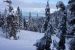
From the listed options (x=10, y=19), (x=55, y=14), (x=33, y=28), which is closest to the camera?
(x=55, y=14)

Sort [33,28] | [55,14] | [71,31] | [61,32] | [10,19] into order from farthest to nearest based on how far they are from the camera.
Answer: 1. [33,28]
2. [10,19]
3. [61,32]
4. [55,14]
5. [71,31]

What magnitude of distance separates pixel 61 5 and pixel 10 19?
53660mm

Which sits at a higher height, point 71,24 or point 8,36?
point 71,24

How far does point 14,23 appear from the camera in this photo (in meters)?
64.4

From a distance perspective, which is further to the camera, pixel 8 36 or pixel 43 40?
pixel 8 36

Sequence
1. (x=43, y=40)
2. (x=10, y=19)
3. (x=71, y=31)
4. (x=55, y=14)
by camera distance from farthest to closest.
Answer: (x=10, y=19) < (x=43, y=40) < (x=55, y=14) < (x=71, y=31)

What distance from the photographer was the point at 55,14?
11188 mm

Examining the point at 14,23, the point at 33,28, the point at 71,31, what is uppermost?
the point at 71,31

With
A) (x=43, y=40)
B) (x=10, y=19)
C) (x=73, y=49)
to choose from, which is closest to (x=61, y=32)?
(x=43, y=40)

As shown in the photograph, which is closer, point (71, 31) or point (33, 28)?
point (71, 31)

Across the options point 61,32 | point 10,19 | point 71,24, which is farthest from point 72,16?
point 10,19

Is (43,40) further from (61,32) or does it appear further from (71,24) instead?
(71,24)

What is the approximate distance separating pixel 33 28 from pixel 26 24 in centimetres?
459

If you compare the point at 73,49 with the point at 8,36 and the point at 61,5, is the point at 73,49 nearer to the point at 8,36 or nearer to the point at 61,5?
the point at 61,5
